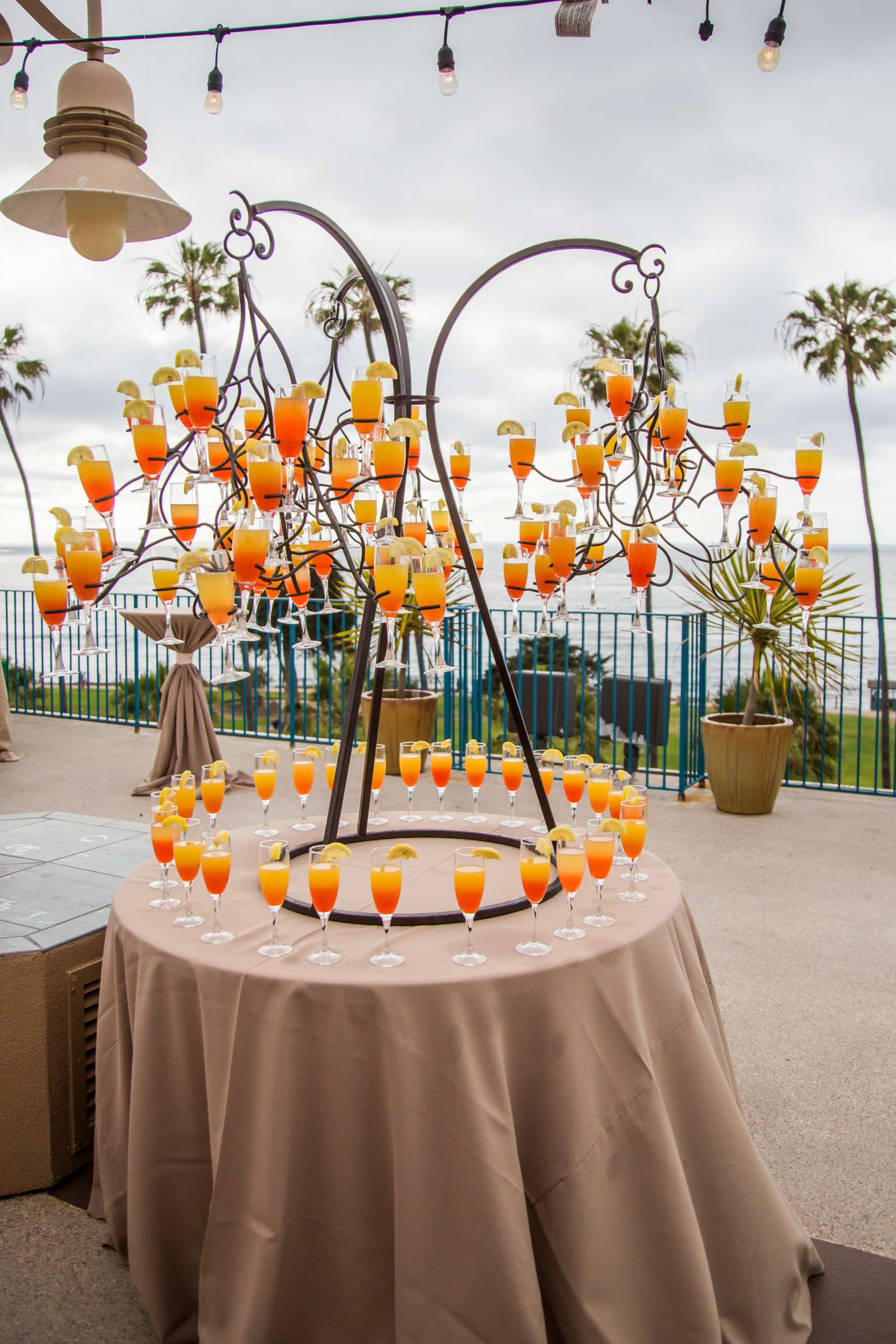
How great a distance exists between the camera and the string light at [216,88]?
7.11 ft

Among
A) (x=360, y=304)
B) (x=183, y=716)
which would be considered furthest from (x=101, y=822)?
(x=360, y=304)

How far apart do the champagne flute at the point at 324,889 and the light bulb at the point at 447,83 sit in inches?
73.6

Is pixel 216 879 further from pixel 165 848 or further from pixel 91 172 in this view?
pixel 91 172

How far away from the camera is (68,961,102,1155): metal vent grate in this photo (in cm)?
220

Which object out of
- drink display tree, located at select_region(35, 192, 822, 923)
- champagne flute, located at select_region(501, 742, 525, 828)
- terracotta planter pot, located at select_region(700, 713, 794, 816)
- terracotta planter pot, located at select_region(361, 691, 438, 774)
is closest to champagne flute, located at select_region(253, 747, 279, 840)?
drink display tree, located at select_region(35, 192, 822, 923)

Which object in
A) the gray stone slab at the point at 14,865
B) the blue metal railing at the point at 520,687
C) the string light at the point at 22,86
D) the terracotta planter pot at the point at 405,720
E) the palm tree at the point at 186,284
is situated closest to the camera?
the string light at the point at 22,86

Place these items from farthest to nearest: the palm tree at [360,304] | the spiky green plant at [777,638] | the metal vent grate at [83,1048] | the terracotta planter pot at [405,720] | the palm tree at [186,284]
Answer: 1. the palm tree at [186,284]
2. the palm tree at [360,304]
3. the terracotta planter pot at [405,720]
4. the spiky green plant at [777,638]
5. the metal vent grate at [83,1048]

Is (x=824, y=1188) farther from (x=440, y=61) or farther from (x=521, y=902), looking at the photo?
(x=440, y=61)

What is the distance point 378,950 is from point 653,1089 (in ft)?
1.78

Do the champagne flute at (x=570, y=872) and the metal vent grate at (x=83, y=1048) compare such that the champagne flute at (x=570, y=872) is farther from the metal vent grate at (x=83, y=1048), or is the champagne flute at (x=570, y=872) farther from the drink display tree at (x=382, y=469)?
the metal vent grate at (x=83, y=1048)

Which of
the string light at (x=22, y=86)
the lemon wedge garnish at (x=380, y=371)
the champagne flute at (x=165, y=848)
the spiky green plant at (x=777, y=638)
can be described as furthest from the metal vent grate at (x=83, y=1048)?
the spiky green plant at (x=777, y=638)

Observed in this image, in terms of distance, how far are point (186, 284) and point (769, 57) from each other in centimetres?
1291

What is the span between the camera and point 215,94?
2348 millimetres

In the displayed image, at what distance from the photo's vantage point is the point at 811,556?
89.6 inches
